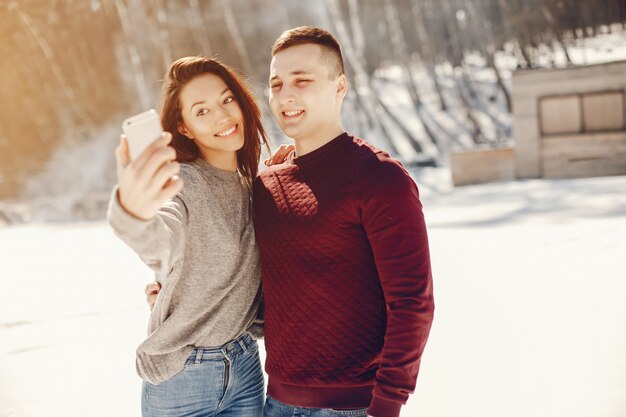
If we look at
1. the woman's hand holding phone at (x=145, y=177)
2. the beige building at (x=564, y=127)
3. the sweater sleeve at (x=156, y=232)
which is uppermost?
the woman's hand holding phone at (x=145, y=177)

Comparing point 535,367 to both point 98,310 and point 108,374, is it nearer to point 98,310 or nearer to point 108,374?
point 108,374

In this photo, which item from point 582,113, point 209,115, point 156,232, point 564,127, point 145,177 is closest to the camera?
point 145,177

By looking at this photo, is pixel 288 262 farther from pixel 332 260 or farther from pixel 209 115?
pixel 209 115

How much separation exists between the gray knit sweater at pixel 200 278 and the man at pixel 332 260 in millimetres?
91

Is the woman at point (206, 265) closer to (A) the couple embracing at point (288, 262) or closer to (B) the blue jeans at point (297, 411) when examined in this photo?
(A) the couple embracing at point (288, 262)

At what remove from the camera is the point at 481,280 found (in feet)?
16.5

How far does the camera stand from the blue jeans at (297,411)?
1.46 meters

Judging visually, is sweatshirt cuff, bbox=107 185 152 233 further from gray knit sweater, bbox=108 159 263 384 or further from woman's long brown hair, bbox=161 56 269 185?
woman's long brown hair, bbox=161 56 269 185

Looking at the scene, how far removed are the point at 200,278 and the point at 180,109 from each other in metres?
0.54

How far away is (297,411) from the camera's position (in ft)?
4.95

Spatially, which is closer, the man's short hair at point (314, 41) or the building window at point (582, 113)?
the man's short hair at point (314, 41)

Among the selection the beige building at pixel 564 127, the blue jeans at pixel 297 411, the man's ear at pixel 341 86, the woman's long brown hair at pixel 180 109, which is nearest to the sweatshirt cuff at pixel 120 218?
the woman's long brown hair at pixel 180 109

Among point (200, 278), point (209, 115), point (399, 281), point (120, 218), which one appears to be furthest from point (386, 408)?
point (209, 115)

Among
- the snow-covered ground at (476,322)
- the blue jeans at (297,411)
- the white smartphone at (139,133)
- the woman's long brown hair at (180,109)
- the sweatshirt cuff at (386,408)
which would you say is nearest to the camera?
the white smartphone at (139,133)
